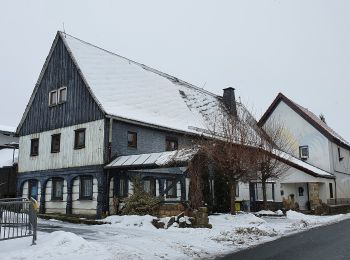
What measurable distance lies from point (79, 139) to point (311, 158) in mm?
22158

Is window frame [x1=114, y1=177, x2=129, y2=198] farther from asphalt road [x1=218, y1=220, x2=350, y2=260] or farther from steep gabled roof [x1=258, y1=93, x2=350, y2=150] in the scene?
steep gabled roof [x1=258, y1=93, x2=350, y2=150]

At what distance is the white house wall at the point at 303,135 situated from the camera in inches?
1362

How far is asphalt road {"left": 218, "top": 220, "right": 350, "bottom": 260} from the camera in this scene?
9.90m

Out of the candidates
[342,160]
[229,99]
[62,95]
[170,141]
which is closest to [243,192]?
[170,141]

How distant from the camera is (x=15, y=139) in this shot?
42.1 m

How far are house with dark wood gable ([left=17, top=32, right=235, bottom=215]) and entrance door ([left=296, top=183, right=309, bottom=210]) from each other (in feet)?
32.9

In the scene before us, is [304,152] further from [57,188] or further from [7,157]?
[7,157]

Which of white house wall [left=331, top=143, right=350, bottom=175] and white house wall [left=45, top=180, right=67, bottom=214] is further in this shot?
white house wall [left=331, top=143, right=350, bottom=175]

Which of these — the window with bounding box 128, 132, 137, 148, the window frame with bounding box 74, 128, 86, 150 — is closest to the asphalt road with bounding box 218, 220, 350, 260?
the window with bounding box 128, 132, 137, 148

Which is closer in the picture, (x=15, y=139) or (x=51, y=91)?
(x=51, y=91)

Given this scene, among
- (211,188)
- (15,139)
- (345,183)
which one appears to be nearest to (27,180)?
(211,188)

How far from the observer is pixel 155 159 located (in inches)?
742

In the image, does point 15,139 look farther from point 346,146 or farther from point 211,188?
point 346,146

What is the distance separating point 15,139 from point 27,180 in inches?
707
